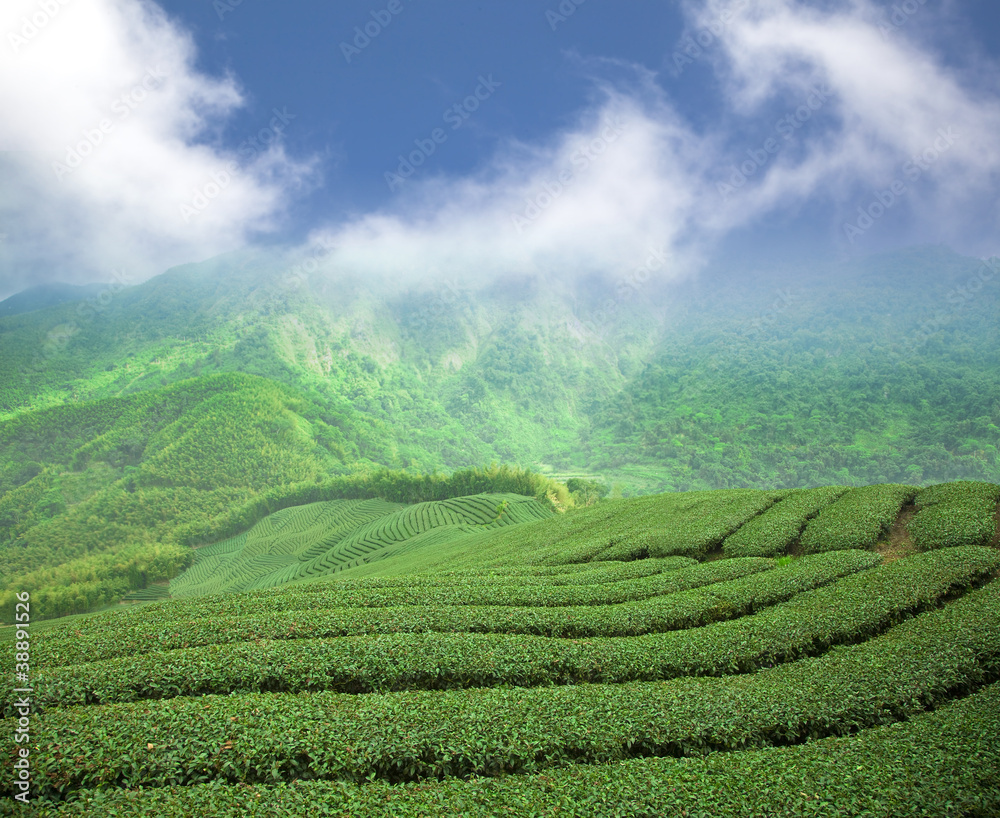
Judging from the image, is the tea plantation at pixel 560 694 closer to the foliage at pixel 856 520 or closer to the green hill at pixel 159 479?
the foliage at pixel 856 520

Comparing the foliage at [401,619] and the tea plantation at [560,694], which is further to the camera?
the foliage at [401,619]

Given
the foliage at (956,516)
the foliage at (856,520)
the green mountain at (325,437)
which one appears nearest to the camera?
the foliage at (956,516)

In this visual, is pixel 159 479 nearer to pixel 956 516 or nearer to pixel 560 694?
pixel 560 694

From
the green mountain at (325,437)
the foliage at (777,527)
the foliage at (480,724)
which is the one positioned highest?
the green mountain at (325,437)

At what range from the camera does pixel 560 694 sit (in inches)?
429

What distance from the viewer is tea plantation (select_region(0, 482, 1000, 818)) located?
7.67m

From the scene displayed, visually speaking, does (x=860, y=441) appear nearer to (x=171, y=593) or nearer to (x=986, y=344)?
(x=986, y=344)

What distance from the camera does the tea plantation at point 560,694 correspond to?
7.67 metres

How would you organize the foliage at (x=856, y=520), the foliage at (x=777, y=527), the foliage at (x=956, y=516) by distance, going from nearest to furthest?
the foliage at (x=956, y=516)
the foliage at (x=856, y=520)
the foliage at (x=777, y=527)

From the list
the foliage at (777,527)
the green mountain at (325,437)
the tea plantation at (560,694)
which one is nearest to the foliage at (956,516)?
the tea plantation at (560,694)

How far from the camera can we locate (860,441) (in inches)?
5103

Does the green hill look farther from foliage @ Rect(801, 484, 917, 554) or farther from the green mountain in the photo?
foliage @ Rect(801, 484, 917, 554)

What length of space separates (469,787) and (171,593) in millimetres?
82499

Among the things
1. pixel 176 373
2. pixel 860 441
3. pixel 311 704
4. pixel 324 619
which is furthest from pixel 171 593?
pixel 860 441
